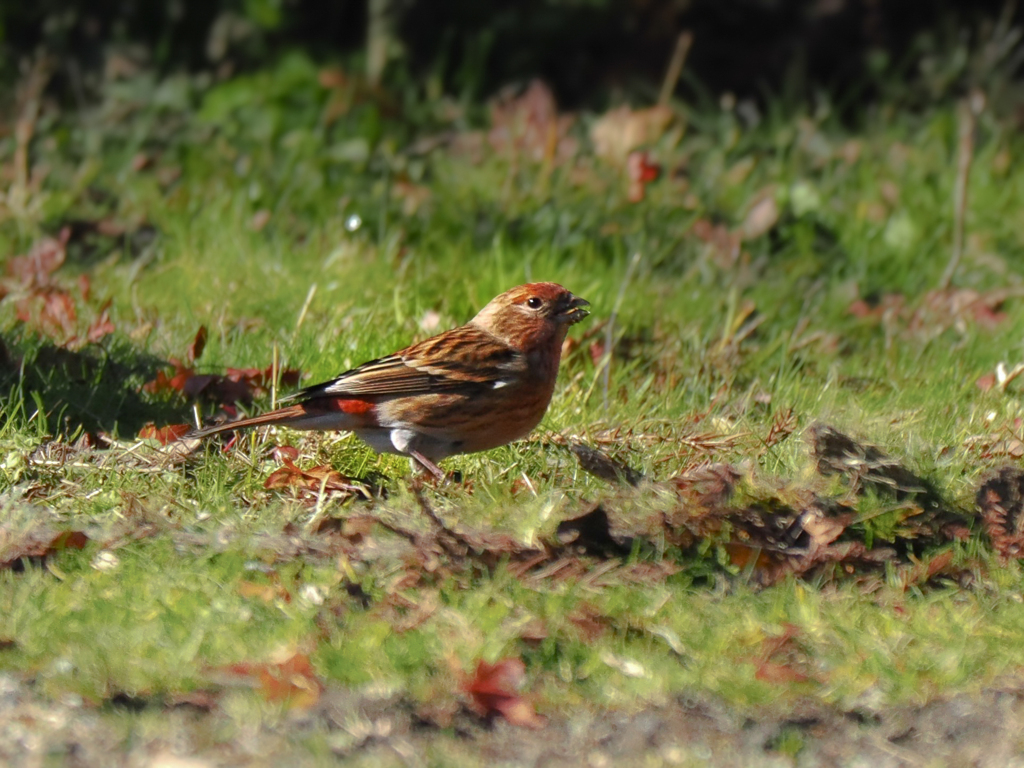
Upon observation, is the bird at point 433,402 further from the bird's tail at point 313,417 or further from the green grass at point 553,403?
the green grass at point 553,403

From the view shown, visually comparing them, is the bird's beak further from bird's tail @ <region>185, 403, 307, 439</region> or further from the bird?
bird's tail @ <region>185, 403, 307, 439</region>

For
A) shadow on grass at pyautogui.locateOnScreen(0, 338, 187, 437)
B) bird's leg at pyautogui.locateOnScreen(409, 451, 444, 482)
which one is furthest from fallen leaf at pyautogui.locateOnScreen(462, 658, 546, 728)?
shadow on grass at pyautogui.locateOnScreen(0, 338, 187, 437)

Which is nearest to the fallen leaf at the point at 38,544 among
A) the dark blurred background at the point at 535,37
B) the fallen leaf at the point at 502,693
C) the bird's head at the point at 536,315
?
the fallen leaf at the point at 502,693

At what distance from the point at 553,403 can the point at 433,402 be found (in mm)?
692

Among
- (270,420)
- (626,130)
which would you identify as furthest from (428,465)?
(626,130)

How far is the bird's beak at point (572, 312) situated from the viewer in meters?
5.01

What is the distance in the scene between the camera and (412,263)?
6.54 metres

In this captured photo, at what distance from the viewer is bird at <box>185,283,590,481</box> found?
455cm

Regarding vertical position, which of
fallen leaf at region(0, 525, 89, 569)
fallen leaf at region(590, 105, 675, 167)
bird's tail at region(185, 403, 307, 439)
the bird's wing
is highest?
fallen leaf at region(590, 105, 675, 167)

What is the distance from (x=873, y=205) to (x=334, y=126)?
3.03 m

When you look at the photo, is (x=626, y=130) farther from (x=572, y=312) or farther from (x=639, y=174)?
(x=572, y=312)

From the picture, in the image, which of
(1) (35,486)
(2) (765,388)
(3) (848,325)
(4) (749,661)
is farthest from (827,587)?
(3) (848,325)

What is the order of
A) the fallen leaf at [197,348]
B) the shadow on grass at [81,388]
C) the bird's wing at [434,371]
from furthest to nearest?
the fallen leaf at [197,348], the shadow on grass at [81,388], the bird's wing at [434,371]

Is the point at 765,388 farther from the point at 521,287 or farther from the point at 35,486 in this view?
the point at 35,486
